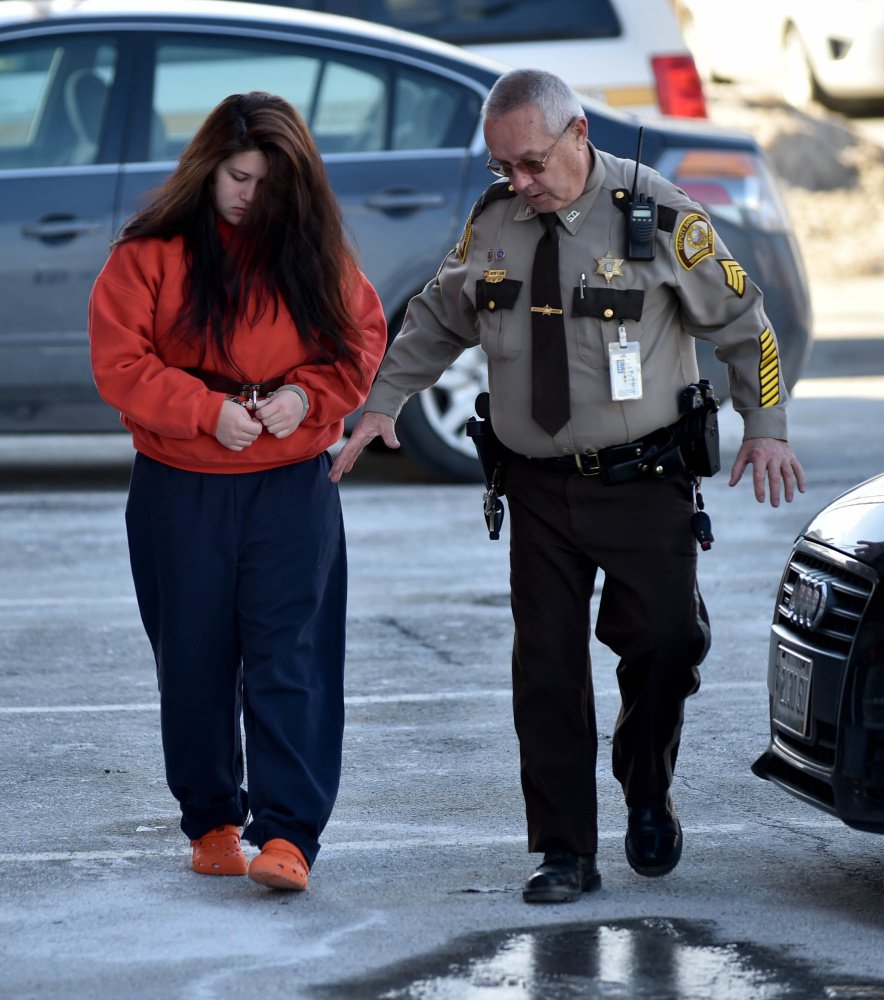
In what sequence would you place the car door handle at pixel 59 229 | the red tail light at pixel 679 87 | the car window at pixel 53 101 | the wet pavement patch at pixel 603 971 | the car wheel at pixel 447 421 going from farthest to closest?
the red tail light at pixel 679 87 → the car wheel at pixel 447 421 → the car window at pixel 53 101 → the car door handle at pixel 59 229 → the wet pavement patch at pixel 603 971

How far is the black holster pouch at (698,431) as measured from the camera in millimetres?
3928

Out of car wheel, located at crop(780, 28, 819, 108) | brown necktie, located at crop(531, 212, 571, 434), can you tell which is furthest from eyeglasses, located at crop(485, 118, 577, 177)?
car wheel, located at crop(780, 28, 819, 108)

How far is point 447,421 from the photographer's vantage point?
872cm

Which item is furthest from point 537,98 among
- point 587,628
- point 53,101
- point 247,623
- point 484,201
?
point 53,101

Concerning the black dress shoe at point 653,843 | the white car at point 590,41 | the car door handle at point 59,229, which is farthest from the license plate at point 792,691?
the white car at point 590,41

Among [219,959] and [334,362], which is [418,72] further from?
[219,959]

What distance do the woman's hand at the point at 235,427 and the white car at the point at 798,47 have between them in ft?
56.5

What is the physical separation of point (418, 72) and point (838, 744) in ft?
17.9

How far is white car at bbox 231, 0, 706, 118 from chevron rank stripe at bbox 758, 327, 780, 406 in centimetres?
726

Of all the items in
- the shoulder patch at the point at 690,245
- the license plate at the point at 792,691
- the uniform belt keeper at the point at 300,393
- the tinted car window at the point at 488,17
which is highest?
the tinted car window at the point at 488,17

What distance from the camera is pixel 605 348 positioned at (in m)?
3.90

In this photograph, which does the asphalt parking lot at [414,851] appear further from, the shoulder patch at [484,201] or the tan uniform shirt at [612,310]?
the shoulder patch at [484,201]

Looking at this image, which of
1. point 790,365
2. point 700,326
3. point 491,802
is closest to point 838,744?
point 700,326

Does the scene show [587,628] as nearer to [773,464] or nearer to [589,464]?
[589,464]
